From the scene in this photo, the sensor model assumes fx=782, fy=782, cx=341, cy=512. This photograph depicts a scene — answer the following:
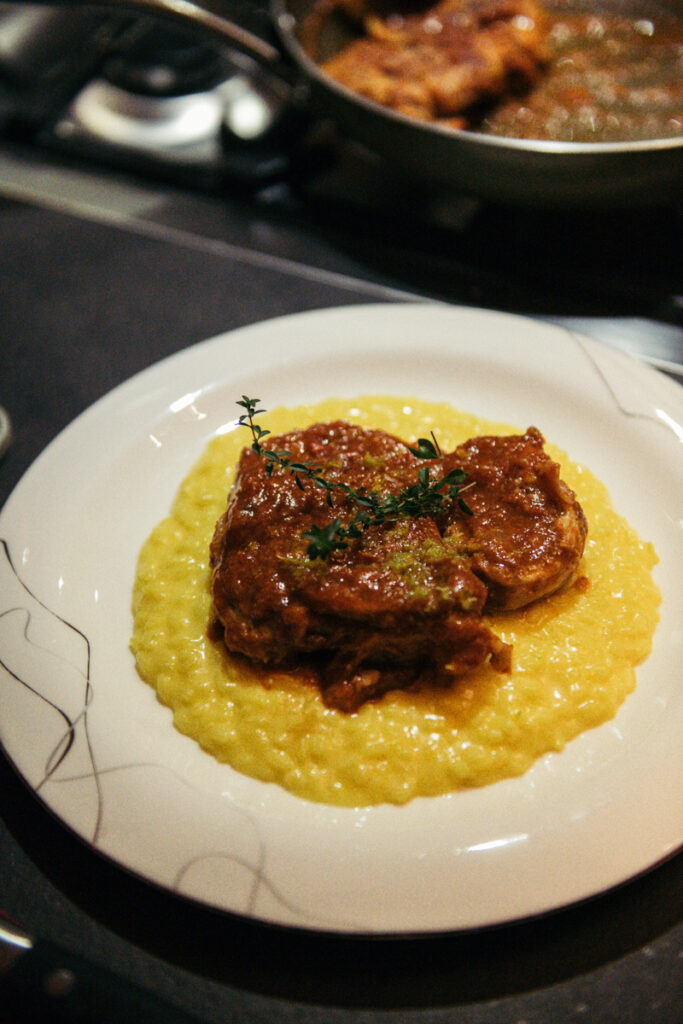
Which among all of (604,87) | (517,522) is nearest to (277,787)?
(517,522)

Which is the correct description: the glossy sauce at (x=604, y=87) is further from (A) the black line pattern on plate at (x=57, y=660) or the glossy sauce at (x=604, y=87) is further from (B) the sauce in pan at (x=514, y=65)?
(A) the black line pattern on plate at (x=57, y=660)

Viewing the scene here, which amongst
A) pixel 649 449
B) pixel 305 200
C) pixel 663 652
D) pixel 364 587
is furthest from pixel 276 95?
Answer: pixel 663 652

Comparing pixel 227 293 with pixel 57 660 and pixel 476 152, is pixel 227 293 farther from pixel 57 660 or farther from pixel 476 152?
pixel 57 660

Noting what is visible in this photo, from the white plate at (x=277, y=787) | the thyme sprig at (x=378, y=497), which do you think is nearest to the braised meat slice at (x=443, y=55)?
the white plate at (x=277, y=787)

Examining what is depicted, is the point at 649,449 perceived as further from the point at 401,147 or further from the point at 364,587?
the point at 401,147

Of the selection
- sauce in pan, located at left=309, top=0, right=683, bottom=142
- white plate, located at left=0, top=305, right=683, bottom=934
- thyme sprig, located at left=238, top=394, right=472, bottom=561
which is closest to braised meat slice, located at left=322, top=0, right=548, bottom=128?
sauce in pan, located at left=309, top=0, right=683, bottom=142

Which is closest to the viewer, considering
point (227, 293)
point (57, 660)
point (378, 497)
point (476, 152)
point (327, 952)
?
point (327, 952)
